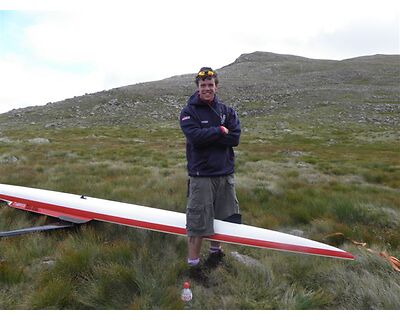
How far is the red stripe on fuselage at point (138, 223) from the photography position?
3.93 meters

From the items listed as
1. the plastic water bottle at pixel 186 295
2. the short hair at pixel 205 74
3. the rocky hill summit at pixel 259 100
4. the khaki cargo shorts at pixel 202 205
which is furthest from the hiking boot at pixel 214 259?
the rocky hill summit at pixel 259 100

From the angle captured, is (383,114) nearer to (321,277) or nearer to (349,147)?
(349,147)

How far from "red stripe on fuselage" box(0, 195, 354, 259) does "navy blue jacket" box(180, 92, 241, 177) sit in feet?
2.72

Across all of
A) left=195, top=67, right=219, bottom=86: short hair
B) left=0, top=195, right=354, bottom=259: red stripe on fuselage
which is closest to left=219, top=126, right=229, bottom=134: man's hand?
left=195, top=67, right=219, bottom=86: short hair

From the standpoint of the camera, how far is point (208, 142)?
3.52 m

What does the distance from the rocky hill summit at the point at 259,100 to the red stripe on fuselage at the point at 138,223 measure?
24.8m

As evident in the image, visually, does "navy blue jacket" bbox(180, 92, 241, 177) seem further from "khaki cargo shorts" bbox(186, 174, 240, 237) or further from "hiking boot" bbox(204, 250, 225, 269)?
"hiking boot" bbox(204, 250, 225, 269)

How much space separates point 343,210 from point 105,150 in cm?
994

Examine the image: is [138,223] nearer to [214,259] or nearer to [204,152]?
[214,259]

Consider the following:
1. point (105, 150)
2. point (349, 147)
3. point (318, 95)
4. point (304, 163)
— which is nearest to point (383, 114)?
point (318, 95)

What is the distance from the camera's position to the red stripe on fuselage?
3930 mm

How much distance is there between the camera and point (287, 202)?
6441mm

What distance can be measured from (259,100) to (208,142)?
1492 inches

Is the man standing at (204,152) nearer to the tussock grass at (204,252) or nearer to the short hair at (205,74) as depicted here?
the short hair at (205,74)
